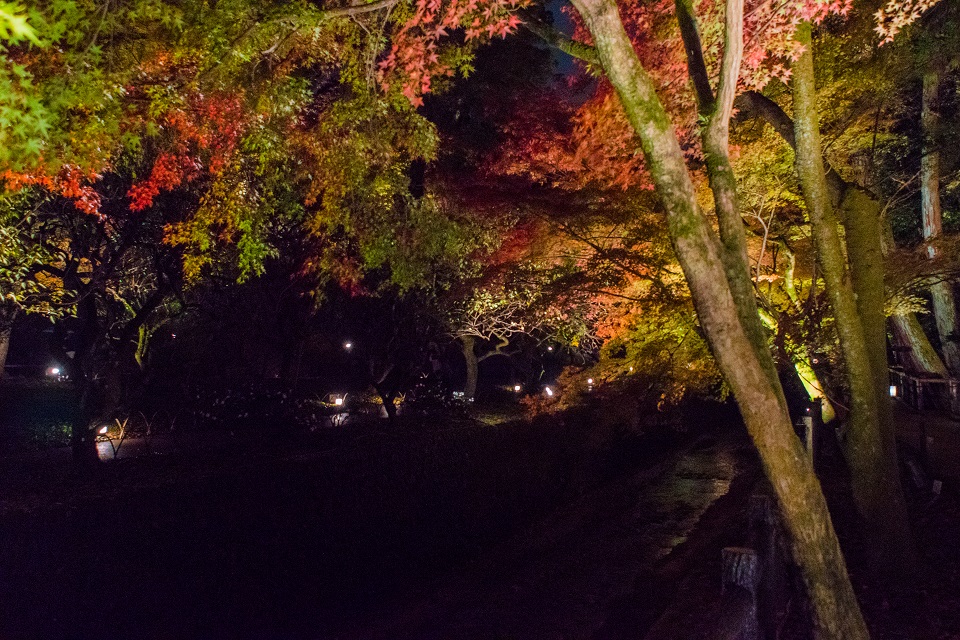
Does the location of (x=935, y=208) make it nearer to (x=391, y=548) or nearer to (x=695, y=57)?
(x=695, y=57)

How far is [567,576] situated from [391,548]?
9.30 ft

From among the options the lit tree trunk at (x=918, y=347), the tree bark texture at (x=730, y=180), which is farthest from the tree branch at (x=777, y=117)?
the lit tree trunk at (x=918, y=347)

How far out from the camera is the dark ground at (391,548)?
6.31m

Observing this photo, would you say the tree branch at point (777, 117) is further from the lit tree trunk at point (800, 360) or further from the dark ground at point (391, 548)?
the dark ground at point (391, 548)

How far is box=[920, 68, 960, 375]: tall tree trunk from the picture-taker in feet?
48.9

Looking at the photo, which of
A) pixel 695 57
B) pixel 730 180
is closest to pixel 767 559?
pixel 730 180

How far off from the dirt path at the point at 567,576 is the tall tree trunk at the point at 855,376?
118 inches

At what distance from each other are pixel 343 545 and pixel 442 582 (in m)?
1.65

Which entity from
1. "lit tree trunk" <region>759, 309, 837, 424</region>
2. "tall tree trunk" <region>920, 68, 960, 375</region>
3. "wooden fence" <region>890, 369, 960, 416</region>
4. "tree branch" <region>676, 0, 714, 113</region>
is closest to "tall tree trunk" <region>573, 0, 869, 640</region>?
"tree branch" <region>676, 0, 714, 113</region>

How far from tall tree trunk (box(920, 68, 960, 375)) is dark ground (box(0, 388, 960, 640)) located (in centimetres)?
796

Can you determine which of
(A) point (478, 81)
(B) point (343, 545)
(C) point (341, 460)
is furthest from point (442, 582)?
(A) point (478, 81)

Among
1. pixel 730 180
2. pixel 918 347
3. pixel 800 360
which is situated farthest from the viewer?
pixel 918 347

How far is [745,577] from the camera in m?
5.12

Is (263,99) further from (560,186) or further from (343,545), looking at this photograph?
(343,545)
